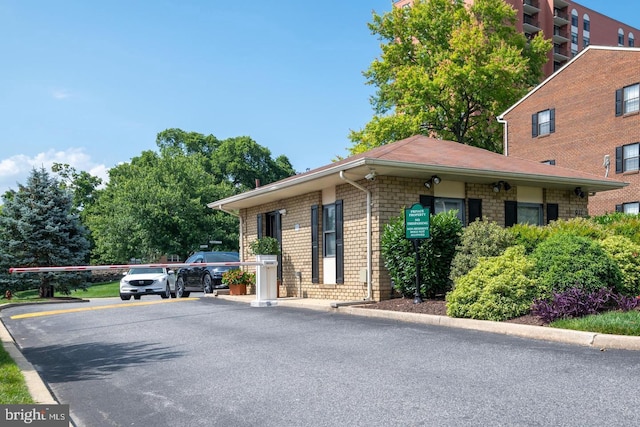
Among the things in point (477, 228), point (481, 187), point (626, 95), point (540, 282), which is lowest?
point (540, 282)

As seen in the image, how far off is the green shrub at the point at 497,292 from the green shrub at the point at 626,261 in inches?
60.2

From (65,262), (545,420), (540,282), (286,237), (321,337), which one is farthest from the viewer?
(65,262)

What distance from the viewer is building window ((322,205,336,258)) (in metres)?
15.7

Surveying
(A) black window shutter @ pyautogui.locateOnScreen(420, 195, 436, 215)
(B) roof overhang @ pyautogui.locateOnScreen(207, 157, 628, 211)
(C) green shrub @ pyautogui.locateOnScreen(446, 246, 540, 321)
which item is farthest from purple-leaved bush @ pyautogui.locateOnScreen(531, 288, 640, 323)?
(A) black window shutter @ pyautogui.locateOnScreen(420, 195, 436, 215)

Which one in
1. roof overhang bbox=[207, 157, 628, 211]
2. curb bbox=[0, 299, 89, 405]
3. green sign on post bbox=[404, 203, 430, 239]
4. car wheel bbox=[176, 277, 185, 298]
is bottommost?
car wheel bbox=[176, 277, 185, 298]

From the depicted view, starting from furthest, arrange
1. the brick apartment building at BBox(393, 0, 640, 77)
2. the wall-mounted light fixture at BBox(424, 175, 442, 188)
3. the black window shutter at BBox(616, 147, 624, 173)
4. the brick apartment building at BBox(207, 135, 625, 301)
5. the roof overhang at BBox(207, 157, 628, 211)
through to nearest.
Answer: the brick apartment building at BBox(393, 0, 640, 77) < the black window shutter at BBox(616, 147, 624, 173) < the wall-mounted light fixture at BBox(424, 175, 442, 188) < the brick apartment building at BBox(207, 135, 625, 301) < the roof overhang at BBox(207, 157, 628, 211)

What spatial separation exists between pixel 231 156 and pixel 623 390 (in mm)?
62195

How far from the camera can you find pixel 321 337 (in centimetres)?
863

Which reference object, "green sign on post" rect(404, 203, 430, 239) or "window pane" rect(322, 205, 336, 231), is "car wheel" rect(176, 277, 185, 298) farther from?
"green sign on post" rect(404, 203, 430, 239)

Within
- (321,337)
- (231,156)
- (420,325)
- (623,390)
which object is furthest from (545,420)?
(231,156)

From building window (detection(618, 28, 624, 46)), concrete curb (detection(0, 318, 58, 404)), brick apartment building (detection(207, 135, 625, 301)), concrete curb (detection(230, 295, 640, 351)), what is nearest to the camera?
concrete curb (detection(0, 318, 58, 404))

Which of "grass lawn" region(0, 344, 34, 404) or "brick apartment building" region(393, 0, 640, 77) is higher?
"brick apartment building" region(393, 0, 640, 77)

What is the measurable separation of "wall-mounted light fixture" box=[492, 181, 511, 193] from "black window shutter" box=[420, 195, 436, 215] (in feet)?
6.86

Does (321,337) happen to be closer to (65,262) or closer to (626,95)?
(65,262)
